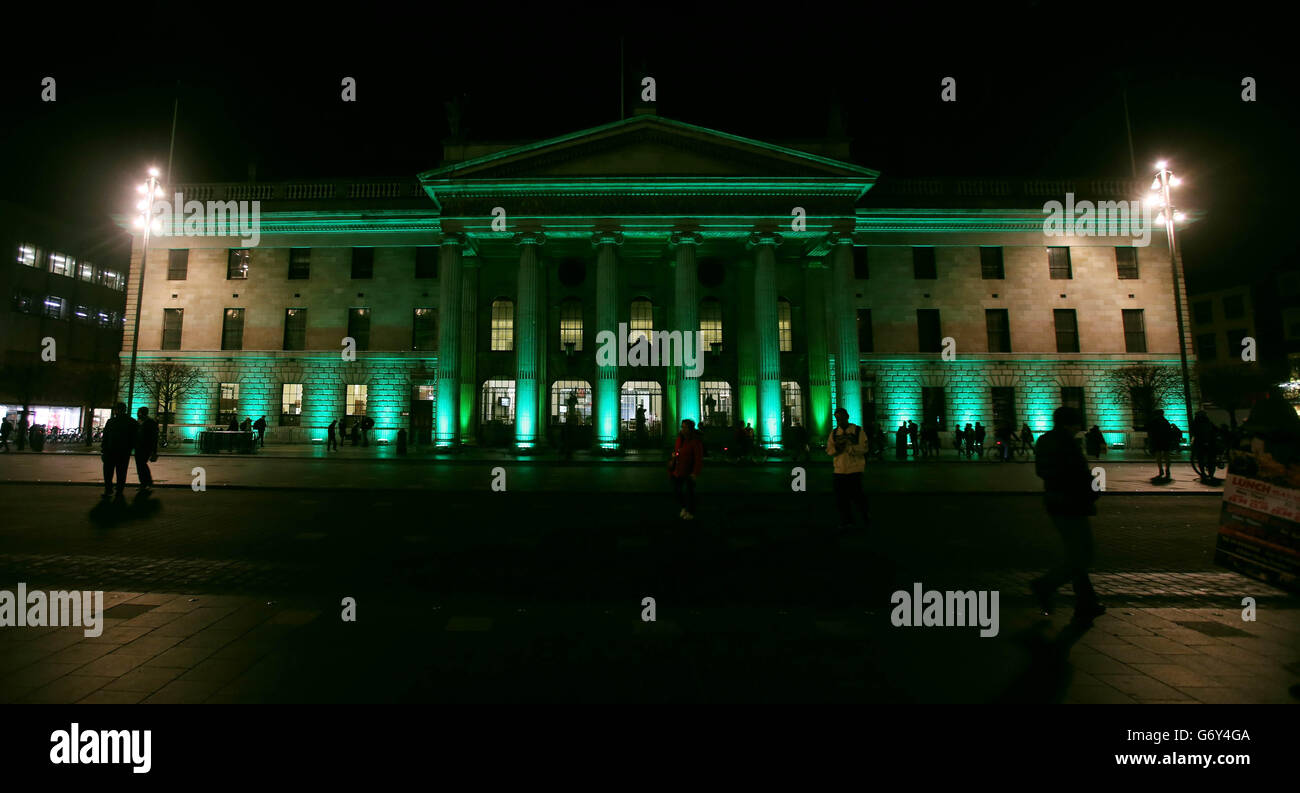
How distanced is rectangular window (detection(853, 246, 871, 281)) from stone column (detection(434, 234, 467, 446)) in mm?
22194

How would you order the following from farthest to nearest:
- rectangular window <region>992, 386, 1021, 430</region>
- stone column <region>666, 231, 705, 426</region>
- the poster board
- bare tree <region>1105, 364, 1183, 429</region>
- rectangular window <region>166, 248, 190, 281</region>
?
rectangular window <region>166, 248, 190, 281</region> → rectangular window <region>992, 386, 1021, 430</region> → bare tree <region>1105, 364, 1183, 429</region> → stone column <region>666, 231, 705, 426</region> → the poster board

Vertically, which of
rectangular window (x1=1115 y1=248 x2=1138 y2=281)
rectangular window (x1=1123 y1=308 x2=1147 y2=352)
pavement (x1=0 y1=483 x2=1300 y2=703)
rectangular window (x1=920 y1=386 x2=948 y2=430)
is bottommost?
pavement (x1=0 y1=483 x2=1300 y2=703)

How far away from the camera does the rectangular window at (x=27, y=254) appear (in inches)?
1593

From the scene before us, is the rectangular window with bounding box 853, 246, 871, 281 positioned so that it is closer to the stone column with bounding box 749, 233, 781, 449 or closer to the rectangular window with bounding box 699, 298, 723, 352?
the stone column with bounding box 749, 233, 781, 449

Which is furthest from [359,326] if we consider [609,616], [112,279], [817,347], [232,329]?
[112,279]

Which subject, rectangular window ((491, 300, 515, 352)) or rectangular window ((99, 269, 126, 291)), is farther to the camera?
rectangular window ((99, 269, 126, 291))

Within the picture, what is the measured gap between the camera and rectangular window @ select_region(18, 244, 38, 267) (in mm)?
40469

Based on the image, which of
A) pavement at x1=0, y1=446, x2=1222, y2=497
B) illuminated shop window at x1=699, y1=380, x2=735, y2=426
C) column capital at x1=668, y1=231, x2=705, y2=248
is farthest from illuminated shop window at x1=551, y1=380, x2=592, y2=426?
column capital at x1=668, y1=231, x2=705, y2=248

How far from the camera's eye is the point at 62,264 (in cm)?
4369

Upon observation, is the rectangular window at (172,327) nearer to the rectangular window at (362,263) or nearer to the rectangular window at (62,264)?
the rectangular window at (362,263)

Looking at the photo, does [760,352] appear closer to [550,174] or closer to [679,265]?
[679,265]

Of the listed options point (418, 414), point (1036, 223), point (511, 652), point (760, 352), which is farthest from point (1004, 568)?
point (1036, 223)
